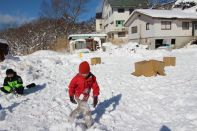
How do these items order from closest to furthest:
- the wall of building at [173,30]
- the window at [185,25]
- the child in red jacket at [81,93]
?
the child in red jacket at [81,93], the wall of building at [173,30], the window at [185,25]

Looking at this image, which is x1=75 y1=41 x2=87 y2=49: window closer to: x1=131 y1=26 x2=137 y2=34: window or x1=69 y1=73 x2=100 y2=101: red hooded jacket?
x1=131 y1=26 x2=137 y2=34: window

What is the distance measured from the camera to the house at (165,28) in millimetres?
32844

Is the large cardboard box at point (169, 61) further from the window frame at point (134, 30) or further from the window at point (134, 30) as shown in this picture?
the window at point (134, 30)

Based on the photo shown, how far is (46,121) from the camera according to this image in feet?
17.4

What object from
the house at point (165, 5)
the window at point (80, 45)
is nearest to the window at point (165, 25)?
the window at point (80, 45)

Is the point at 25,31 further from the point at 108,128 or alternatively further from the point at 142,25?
the point at 108,128

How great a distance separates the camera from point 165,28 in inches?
1314

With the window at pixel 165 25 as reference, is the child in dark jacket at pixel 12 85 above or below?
below

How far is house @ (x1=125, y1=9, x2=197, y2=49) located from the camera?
3284 cm

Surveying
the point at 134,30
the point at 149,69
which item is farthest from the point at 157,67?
the point at 134,30

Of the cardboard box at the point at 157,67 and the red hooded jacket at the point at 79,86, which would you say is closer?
the red hooded jacket at the point at 79,86

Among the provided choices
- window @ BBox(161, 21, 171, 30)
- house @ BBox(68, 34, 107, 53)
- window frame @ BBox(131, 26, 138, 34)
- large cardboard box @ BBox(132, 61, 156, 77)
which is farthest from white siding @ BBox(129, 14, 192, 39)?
large cardboard box @ BBox(132, 61, 156, 77)

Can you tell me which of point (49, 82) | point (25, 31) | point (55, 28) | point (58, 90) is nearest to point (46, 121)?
point (58, 90)

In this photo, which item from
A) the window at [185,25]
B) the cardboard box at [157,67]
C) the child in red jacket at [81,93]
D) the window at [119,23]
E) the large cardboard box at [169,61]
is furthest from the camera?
the window at [119,23]
